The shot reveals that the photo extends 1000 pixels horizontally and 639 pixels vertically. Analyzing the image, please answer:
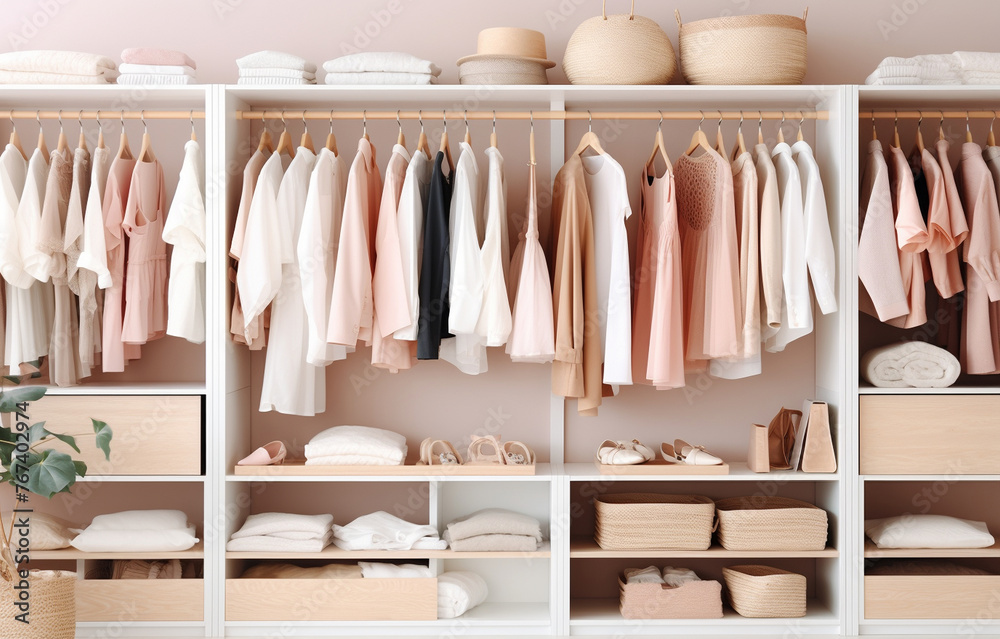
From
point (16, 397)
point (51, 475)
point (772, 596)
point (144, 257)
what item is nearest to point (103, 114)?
point (144, 257)

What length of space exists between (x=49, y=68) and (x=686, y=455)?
2688mm

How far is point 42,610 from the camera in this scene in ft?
8.20

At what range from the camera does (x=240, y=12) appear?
3.32m

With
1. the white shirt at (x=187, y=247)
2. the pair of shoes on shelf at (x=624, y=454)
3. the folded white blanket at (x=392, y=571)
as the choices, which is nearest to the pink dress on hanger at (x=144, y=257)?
the white shirt at (x=187, y=247)

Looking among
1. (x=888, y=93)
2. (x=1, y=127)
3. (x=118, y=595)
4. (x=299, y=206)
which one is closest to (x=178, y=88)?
(x=299, y=206)

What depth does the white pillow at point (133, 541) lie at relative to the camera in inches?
112

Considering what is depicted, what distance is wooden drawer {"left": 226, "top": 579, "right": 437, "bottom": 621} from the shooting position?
2.84m

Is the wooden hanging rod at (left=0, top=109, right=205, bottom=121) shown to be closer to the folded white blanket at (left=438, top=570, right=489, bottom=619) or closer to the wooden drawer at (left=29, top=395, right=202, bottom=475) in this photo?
the wooden drawer at (left=29, top=395, right=202, bottom=475)

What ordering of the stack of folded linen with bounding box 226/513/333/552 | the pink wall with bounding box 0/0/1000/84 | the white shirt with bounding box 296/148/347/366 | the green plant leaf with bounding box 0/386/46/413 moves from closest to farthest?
the green plant leaf with bounding box 0/386/46/413 < the white shirt with bounding box 296/148/347/366 < the stack of folded linen with bounding box 226/513/333/552 < the pink wall with bounding box 0/0/1000/84

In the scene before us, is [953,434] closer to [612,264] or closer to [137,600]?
[612,264]

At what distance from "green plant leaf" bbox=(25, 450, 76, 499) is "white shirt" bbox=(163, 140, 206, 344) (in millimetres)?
579

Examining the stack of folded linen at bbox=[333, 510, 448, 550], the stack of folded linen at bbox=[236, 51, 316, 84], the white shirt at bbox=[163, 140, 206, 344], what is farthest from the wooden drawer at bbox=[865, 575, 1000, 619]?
the stack of folded linen at bbox=[236, 51, 316, 84]

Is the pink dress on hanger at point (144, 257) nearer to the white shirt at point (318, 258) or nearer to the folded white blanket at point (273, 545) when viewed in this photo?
the white shirt at point (318, 258)

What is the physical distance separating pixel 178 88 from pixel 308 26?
2.21ft
